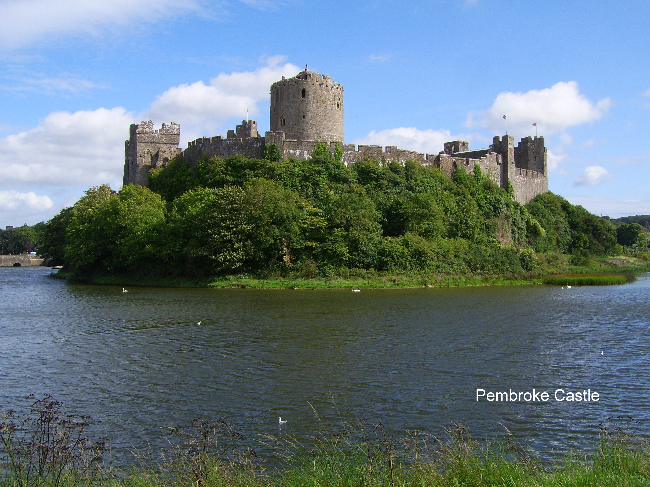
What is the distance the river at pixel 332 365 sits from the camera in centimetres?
932

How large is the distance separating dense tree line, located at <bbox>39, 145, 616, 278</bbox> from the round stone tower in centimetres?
333

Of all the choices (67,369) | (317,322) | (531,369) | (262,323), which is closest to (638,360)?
(531,369)

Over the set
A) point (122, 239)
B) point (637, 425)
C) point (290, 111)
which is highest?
point (290, 111)

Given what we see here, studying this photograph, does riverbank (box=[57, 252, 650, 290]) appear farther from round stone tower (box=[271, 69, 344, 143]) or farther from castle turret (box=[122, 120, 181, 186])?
round stone tower (box=[271, 69, 344, 143])

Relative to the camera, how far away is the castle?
4094 cm

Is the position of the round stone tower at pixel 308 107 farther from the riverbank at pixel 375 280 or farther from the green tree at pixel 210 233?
the riverbank at pixel 375 280

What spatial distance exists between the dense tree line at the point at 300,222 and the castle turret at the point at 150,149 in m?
1.60

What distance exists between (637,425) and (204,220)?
95.6 feet

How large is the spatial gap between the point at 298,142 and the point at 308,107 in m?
3.88

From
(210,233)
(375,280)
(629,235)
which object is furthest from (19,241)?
(629,235)

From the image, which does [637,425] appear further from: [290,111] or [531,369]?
[290,111]

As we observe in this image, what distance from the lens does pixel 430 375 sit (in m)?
11.9

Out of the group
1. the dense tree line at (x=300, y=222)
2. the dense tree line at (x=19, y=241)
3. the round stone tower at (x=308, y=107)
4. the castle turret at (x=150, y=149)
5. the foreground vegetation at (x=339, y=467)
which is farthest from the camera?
the dense tree line at (x=19, y=241)

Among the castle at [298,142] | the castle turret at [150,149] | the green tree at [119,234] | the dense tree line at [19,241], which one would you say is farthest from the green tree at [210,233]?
the dense tree line at [19,241]
